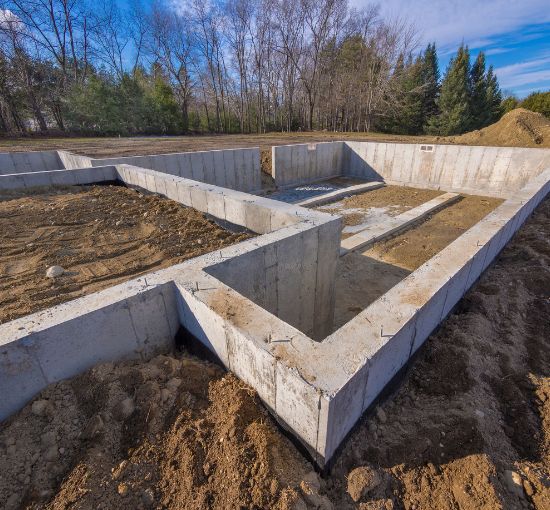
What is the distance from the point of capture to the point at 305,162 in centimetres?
1235

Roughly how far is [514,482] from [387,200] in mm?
9598

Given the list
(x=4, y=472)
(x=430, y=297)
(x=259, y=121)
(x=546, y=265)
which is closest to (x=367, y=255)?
(x=546, y=265)

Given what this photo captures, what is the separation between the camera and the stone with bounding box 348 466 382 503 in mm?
1388

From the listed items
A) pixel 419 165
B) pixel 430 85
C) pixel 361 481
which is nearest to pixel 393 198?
pixel 419 165

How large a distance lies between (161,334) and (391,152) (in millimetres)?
12641

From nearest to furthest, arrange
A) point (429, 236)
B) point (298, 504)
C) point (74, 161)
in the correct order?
point (298, 504) → point (429, 236) → point (74, 161)

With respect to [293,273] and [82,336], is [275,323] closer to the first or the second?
[82,336]

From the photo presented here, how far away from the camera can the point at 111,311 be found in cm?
180

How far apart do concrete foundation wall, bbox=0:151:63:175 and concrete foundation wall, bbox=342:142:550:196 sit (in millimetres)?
11233

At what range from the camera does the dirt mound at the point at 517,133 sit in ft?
43.1

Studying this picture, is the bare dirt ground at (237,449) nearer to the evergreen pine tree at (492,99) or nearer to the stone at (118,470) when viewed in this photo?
the stone at (118,470)

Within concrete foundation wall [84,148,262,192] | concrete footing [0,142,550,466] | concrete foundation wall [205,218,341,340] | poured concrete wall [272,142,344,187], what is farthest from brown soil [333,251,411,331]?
poured concrete wall [272,142,344,187]

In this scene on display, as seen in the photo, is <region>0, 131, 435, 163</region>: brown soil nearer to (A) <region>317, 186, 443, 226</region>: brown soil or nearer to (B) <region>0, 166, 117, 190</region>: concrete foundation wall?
(A) <region>317, 186, 443, 226</region>: brown soil

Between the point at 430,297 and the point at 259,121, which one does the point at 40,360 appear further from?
the point at 259,121
